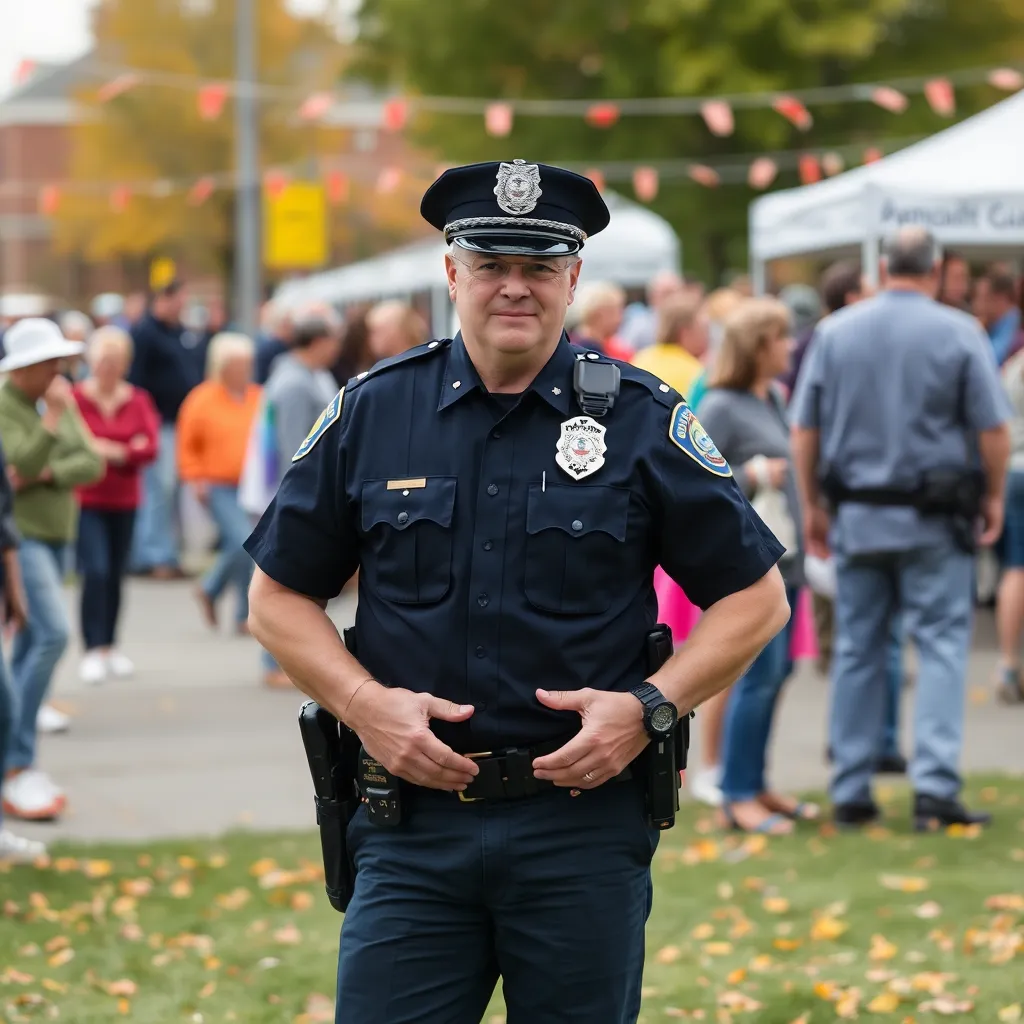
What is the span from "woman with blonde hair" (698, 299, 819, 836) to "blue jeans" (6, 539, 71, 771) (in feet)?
9.06

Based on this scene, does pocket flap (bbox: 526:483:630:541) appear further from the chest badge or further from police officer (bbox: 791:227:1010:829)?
police officer (bbox: 791:227:1010:829)

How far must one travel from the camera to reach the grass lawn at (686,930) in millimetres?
5223

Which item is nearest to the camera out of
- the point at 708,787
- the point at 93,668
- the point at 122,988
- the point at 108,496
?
the point at 122,988

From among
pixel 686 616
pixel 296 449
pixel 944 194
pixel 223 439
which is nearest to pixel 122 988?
pixel 296 449

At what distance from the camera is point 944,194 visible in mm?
11352

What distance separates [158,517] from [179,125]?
35726 mm

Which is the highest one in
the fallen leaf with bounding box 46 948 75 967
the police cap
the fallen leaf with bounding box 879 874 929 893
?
the police cap

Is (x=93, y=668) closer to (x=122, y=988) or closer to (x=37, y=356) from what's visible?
(x=37, y=356)

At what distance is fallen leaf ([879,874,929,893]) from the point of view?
6.22m

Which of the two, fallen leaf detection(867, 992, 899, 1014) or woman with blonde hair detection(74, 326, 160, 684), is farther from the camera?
woman with blonde hair detection(74, 326, 160, 684)

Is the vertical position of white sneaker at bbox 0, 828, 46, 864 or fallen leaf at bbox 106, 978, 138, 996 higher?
fallen leaf at bbox 106, 978, 138, 996

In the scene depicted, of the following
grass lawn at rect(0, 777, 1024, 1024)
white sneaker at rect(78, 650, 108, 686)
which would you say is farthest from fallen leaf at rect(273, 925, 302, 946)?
white sneaker at rect(78, 650, 108, 686)

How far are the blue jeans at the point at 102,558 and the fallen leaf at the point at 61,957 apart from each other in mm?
5077

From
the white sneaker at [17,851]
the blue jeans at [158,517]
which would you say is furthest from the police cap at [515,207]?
the blue jeans at [158,517]
